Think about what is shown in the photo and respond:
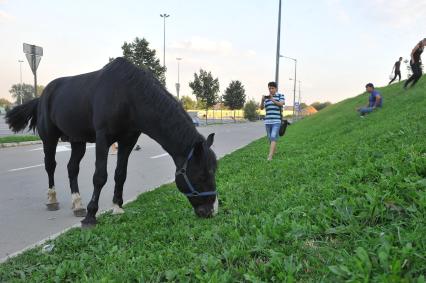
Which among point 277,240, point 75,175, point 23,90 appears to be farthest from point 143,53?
point 23,90

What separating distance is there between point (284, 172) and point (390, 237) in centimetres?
406

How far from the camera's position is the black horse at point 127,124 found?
4.32m

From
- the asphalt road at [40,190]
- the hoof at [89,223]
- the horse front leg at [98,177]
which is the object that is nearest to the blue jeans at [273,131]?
the asphalt road at [40,190]

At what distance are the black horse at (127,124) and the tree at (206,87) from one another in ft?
179

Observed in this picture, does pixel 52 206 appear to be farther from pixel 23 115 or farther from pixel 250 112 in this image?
pixel 250 112

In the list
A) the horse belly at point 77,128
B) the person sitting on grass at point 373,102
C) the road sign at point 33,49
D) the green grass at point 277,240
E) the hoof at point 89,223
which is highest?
the road sign at point 33,49

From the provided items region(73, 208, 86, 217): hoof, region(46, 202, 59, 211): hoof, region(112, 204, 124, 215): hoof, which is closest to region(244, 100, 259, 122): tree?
region(46, 202, 59, 211): hoof

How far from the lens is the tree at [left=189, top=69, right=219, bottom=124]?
60250 mm

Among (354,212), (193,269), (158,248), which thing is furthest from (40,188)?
(354,212)

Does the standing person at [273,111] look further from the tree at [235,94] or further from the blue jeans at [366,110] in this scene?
the tree at [235,94]

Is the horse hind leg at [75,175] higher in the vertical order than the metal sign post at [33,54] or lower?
lower

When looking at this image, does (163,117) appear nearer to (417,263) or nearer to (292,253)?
(292,253)

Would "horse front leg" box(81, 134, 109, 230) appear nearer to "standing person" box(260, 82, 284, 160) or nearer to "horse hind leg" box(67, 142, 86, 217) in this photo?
"horse hind leg" box(67, 142, 86, 217)

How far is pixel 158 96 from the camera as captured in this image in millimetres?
4637
